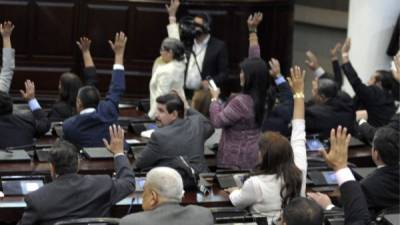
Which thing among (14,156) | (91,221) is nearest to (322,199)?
(91,221)

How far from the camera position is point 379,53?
10.6m

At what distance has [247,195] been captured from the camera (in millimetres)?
5496

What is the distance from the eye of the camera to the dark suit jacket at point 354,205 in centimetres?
486

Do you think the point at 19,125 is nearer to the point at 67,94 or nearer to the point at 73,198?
the point at 67,94

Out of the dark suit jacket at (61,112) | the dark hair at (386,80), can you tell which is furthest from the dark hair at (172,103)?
the dark hair at (386,80)

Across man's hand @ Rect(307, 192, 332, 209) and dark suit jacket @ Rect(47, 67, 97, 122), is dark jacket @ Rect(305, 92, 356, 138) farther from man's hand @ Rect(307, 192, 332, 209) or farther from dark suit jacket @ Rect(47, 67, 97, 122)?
man's hand @ Rect(307, 192, 332, 209)

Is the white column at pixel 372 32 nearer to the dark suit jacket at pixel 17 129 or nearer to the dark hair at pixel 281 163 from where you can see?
the dark suit jacket at pixel 17 129

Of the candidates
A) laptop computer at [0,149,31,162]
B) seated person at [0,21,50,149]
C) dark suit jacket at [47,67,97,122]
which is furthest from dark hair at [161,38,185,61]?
laptop computer at [0,149,31,162]

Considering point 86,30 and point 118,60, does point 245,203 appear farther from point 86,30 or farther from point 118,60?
point 86,30

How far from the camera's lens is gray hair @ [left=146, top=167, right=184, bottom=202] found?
4.64 meters

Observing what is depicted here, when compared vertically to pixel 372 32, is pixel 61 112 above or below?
below

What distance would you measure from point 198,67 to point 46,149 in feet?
9.89

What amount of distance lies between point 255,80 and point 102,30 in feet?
14.0

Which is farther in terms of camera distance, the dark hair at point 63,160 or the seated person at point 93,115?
the seated person at point 93,115
